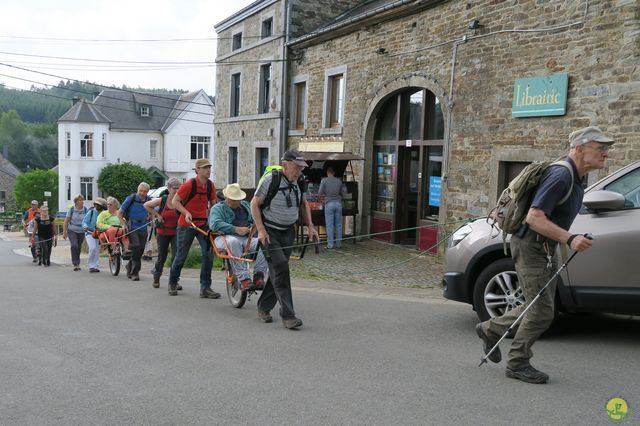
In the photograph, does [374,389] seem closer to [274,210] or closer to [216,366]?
[216,366]

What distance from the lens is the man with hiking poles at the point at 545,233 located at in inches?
182

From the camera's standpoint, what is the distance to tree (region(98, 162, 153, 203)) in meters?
59.4

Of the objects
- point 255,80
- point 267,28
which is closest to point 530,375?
point 267,28

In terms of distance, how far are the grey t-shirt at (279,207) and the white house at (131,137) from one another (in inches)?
2200

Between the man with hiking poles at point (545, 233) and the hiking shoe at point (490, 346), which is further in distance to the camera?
the hiking shoe at point (490, 346)

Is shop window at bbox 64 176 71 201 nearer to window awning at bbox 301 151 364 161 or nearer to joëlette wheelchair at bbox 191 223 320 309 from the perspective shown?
window awning at bbox 301 151 364 161

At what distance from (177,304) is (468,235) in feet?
13.2

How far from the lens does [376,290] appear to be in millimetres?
9727

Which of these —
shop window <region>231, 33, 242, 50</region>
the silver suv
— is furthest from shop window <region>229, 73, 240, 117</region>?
the silver suv

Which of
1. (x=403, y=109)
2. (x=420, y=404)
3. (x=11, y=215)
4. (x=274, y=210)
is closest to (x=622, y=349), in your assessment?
(x=420, y=404)

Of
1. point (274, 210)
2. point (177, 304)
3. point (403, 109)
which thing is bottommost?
point (177, 304)

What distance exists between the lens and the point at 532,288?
4840 mm

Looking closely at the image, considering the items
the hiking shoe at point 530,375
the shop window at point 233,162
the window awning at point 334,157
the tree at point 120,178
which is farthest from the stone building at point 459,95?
the tree at point 120,178

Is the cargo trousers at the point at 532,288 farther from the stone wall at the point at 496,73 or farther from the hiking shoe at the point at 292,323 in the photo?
the stone wall at the point at 496,73
